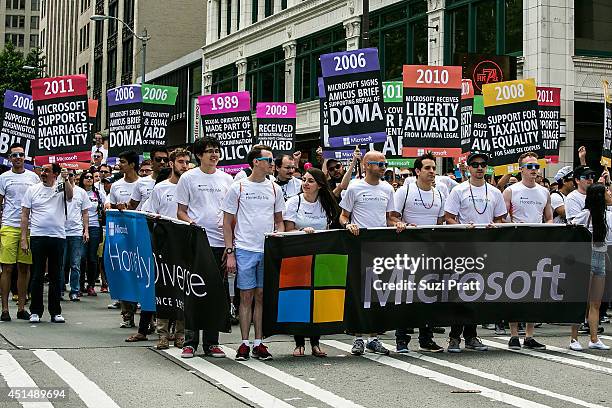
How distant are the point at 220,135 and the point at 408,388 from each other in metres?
11.7

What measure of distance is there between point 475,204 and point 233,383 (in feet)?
13.1

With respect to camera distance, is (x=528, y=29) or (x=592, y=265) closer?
(x=592, y=265)

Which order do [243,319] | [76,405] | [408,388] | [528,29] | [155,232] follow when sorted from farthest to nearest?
[528,29] < [155,232] < [243,319] < [408,388] < [76,405]

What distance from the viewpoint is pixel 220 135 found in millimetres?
20188

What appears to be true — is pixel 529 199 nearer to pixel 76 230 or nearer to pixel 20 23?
pixel 76 230

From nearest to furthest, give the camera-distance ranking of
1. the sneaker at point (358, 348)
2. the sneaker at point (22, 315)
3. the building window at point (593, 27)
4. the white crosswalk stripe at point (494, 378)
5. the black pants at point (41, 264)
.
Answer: the white crosswalk stripe at point (494, 378) < the sneaker at point (358, 348) < the black pants at point (41, 264) < the sneaker at point (22, 315) < the building window at point (593, 27)

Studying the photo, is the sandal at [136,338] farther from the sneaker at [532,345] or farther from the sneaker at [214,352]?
the sneaker at [532,345]

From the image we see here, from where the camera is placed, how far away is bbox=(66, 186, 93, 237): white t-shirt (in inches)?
670

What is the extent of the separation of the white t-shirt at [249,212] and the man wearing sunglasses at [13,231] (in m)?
4.65

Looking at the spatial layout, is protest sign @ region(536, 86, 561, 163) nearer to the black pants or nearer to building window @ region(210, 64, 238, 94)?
the black pants

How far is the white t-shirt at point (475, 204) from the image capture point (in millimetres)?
11984

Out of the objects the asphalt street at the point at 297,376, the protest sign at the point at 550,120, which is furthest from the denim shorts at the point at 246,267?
the protest sign at the point at 550,120

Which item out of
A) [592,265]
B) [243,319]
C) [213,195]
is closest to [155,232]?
[213,195]

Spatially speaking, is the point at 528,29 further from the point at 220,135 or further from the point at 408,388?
the point at 408,388
